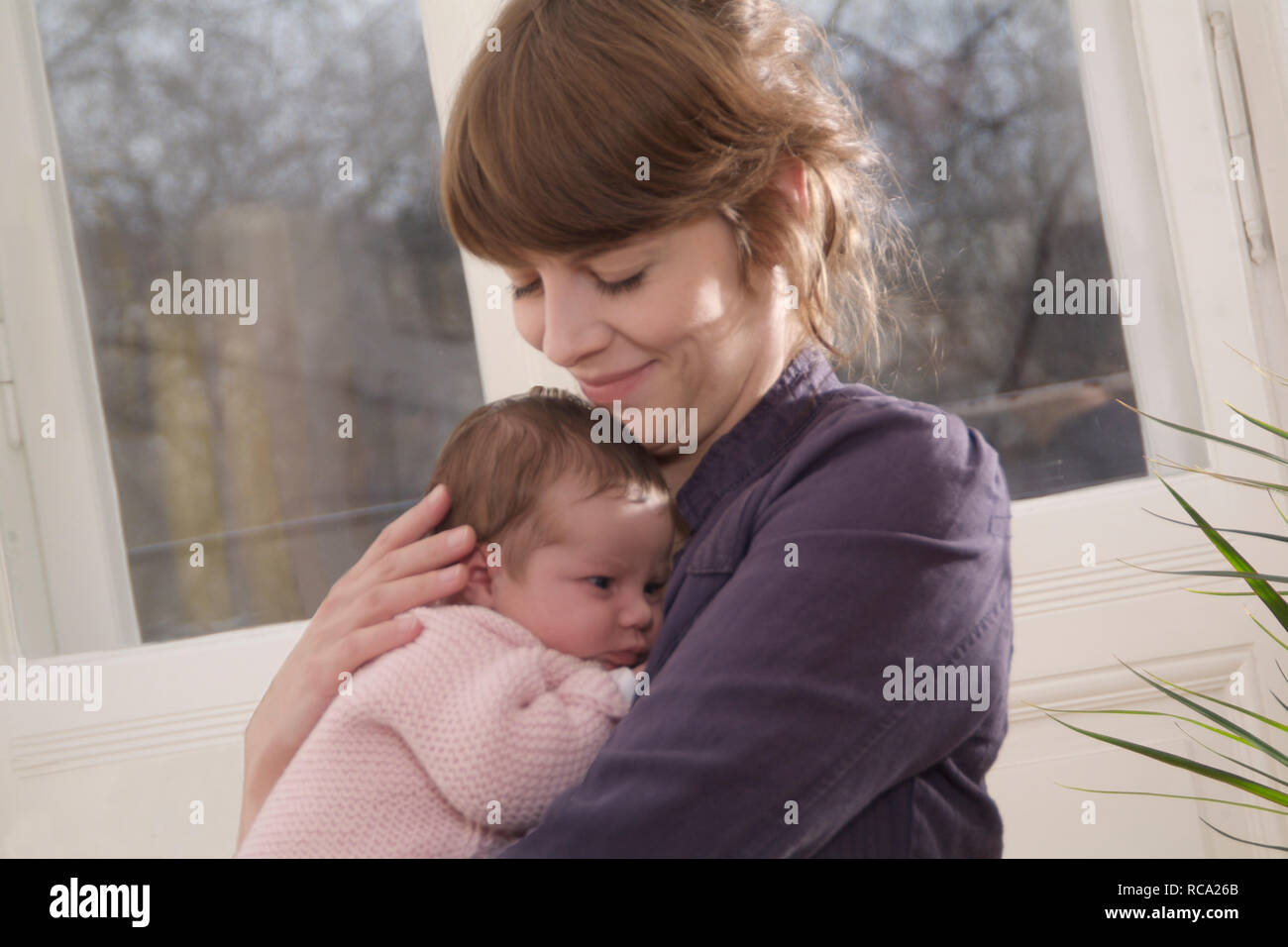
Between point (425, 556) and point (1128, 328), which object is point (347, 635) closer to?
point (425, 556)

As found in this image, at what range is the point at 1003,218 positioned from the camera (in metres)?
2.12

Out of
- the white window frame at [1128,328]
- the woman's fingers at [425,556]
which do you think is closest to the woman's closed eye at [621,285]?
the woman's fingers at [425,556]

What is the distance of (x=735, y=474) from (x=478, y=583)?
29 centimetres

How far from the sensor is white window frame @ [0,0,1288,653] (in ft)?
6.49

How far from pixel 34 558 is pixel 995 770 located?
194 centimetres

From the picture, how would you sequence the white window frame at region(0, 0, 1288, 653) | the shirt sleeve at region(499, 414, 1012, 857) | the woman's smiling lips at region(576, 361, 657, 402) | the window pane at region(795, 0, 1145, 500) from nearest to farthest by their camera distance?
the shirt sleeve at region(499, 414, 1012, 857), the woman's smiling lips at region(576, 361, 657, 402), the white window frame at region(0, 0, 1288, 653), the window pane at region(795, 0, 1145, 500)

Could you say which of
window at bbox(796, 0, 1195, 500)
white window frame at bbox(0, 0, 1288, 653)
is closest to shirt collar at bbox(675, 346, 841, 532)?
white window frame at bbox(0, 0, 1288, 653)

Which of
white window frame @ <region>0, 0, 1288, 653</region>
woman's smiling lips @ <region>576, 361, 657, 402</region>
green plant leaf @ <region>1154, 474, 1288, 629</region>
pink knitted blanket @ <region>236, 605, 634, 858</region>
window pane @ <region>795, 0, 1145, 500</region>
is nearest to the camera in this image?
pink knitted blanket @ <region>236, 605, 634, 858</region>

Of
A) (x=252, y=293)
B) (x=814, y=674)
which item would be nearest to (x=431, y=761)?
(x=814, y=674)

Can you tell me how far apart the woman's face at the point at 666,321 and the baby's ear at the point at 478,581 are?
201 mm

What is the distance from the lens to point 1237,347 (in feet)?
6.52

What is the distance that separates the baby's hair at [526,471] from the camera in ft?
3.54

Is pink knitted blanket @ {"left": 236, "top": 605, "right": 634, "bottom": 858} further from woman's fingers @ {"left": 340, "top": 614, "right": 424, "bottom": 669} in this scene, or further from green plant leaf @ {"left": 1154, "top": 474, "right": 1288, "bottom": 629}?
green plant leaf @ {"left": 1154, "top": 474, "right": 1288, "bottom": 629}
